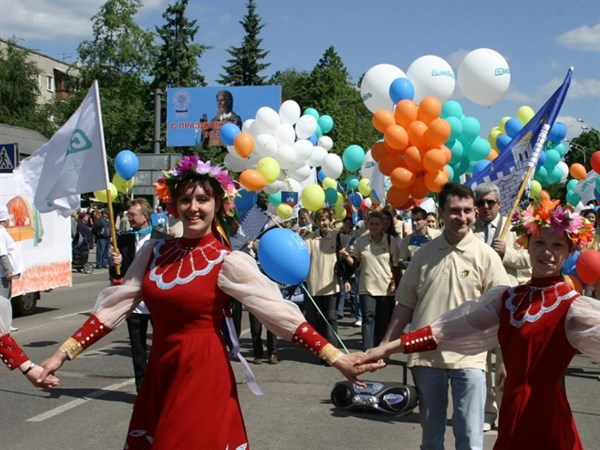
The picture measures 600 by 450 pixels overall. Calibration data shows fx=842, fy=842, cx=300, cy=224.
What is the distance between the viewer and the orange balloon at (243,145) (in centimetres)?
1488

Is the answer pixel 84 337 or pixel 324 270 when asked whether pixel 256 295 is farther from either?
pixel 324 270

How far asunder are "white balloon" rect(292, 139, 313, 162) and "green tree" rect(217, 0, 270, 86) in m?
46.3

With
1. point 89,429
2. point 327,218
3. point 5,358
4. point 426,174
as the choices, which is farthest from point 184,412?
point 327,218

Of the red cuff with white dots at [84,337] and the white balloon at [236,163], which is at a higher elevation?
the white balloon at [236,163]

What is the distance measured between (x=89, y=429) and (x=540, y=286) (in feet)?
15.3

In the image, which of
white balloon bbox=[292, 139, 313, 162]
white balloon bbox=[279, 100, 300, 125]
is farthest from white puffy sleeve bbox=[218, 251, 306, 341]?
white balloon bbox=[279, 100, 300, 125]

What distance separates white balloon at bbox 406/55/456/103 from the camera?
11.6 meters

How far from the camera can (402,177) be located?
31.1 feet

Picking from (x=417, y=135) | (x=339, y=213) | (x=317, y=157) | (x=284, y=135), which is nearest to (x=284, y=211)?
(x=284, y=135)

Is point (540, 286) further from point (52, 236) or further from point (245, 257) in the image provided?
point (52, 236)

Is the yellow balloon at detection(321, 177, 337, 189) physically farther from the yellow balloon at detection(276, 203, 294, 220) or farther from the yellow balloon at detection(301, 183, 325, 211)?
the yellow balloon at detection(301, 183, 325, 211)

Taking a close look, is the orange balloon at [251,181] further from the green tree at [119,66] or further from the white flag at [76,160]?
the green tree at [119,66]

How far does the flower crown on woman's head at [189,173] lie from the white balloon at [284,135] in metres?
11.6

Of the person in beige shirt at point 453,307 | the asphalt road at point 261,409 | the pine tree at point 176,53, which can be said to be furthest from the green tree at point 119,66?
the person in beige shirt at point 453,307
